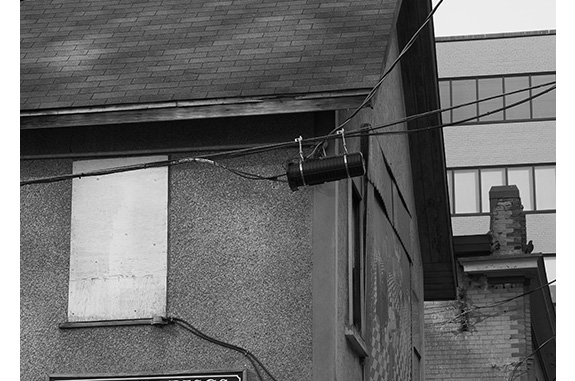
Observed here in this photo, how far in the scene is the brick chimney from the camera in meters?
24.5

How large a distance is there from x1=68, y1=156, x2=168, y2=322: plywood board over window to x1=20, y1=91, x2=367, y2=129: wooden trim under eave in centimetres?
67

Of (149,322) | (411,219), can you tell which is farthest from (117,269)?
(411,219)

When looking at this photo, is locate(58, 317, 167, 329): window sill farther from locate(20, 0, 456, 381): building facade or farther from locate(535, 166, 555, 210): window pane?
locate(535, 166, 555, 210): window pane

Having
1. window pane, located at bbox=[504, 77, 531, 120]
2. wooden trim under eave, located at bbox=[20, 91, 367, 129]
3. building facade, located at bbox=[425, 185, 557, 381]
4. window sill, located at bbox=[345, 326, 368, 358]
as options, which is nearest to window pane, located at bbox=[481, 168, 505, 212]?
window pane, located at bbox=[504, 77, 531, 120]

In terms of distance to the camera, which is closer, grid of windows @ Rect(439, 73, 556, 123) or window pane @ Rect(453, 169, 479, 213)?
window pane @ Rect(453, 169, 479, 213)

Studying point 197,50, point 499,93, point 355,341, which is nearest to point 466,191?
point 499,93

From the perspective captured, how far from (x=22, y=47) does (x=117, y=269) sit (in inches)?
118

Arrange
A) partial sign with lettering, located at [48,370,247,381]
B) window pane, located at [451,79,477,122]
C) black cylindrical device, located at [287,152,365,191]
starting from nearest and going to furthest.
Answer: black cylindrical device, located at [287,152,365,191] < partial sign with lettering, located at [48,370,247,381] < window pane, located at [451,79,477,122]

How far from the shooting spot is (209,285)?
12344mm

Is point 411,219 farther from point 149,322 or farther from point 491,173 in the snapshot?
point 491,173

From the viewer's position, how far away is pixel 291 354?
1193 cm

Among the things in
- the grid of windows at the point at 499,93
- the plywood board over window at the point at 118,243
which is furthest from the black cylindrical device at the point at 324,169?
the grid of windows at the point at 499,93

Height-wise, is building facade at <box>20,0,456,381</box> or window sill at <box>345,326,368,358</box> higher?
building facade at <box>20,0,456,381</box>

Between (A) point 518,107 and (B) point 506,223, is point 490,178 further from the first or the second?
(B) point 506,223
